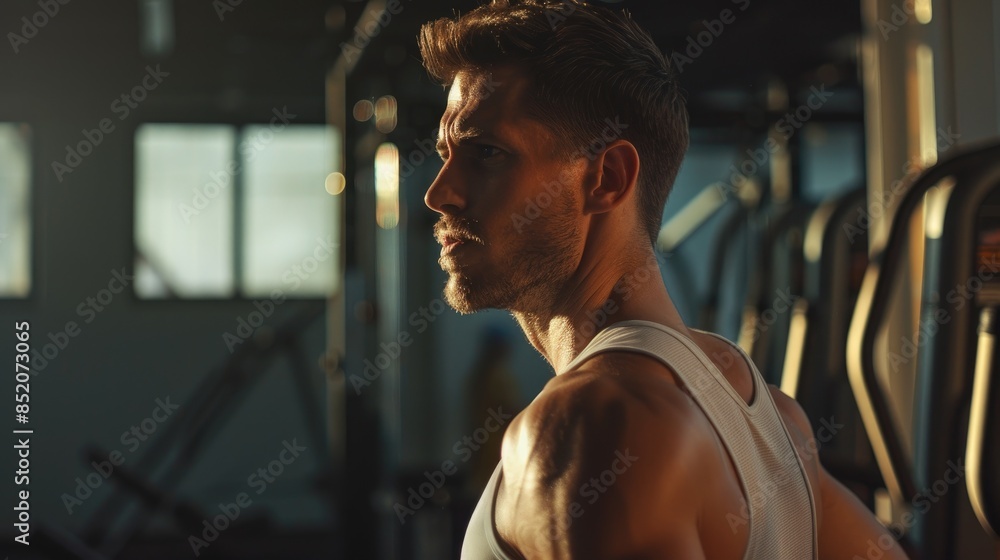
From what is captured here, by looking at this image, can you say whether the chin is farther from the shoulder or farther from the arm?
the arm

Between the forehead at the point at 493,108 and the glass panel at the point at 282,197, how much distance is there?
13.5 ft

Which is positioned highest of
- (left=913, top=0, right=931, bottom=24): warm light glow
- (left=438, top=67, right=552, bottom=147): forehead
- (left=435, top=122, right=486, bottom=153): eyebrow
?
(left=913, top=0, right=931, bottom=24): warm light glow

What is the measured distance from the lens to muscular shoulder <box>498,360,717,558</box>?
71 cm

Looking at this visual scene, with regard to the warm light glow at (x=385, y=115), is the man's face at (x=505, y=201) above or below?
below

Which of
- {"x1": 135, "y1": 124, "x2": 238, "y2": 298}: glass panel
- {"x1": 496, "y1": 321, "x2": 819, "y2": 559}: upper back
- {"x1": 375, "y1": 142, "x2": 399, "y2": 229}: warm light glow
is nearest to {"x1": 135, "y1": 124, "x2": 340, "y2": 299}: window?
{"x1": 135, "y1": 124, "x2": 238, "y2": 298}: glass panel

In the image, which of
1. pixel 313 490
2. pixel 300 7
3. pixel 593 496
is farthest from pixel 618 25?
pixel 313 490

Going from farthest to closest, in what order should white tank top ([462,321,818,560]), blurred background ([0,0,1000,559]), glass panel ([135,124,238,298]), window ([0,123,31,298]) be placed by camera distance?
glass panel ([135,124,238,298]) → window ([0,123,31,298]) → blurred background ([0,0,1000,559]) → white tank top ([462,321,818,560])

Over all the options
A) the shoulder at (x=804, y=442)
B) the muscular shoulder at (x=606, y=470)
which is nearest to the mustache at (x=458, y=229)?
the muscular shoulder at (x=606, y=470)

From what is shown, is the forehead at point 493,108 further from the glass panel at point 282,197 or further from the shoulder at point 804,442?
the glass panel at point 282,197

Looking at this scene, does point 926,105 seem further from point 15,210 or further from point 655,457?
point 15,210

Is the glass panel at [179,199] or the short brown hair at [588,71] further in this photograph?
the glass panel at [179,199]

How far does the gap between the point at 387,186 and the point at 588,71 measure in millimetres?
2055

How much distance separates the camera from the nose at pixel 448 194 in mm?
1041

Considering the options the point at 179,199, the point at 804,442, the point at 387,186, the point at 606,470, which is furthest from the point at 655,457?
the point at 179,199
